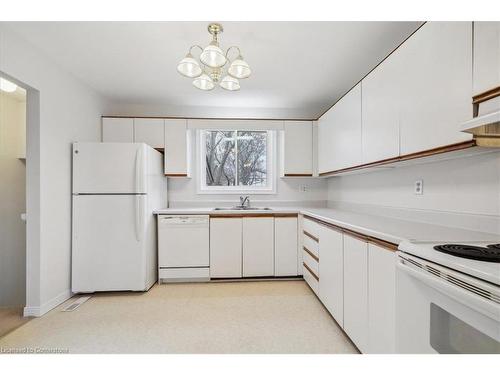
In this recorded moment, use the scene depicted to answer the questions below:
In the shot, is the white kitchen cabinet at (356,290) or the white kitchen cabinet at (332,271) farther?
the white kitchen cabinet at (332,271)

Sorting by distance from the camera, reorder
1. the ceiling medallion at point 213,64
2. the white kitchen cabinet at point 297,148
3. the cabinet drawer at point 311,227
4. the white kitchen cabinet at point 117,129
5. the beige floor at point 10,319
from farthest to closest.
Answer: the white kitchen cabinet at point 297,148 → the white kitchen cabinet at point 117,129 → the cabinet drawer at point 311,227 → the beige floor at point 10,319 → the ceiling medallion at point 213,64

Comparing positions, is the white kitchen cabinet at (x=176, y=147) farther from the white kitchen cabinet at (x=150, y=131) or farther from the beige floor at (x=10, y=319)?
the beige floor at (x=10, y=319)

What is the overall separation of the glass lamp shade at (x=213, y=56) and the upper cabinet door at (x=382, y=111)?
1159 mm

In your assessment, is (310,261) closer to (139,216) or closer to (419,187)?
(419,187)

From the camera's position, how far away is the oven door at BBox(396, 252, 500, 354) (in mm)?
680

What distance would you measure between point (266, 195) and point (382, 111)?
2142mm

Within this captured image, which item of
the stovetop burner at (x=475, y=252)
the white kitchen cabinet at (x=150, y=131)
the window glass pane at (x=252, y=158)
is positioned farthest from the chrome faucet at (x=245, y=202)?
the stovetop burner at (x=475, y=252)

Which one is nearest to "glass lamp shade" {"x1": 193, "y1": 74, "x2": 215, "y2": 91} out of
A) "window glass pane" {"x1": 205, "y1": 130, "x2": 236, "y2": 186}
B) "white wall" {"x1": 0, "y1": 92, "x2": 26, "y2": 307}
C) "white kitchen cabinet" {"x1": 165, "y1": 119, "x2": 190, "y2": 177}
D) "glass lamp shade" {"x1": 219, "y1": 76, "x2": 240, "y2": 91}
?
"glass lamp shade" {"x1": 219, "y1": 76, "x2": 240, "y2": 91}

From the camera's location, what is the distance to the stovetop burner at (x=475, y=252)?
791 mm

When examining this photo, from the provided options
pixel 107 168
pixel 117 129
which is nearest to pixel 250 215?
pixel 107 168

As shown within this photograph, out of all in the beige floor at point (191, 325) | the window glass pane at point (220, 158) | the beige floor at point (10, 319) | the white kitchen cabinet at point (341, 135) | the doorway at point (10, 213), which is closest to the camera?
the beige floor at point (191, 325)

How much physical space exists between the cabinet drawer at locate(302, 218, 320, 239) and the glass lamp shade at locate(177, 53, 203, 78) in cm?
173

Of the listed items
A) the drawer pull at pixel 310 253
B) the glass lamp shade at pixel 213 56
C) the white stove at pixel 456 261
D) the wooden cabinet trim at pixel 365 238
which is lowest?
the drawer pull at pixel 310 253
